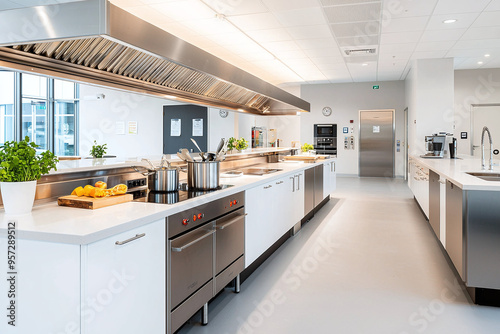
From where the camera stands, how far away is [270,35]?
6234mm

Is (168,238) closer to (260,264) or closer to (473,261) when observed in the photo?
(260,264)

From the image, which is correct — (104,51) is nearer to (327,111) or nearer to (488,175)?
(488,175)

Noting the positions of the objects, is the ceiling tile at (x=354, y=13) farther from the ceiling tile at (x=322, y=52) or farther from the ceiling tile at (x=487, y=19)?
the ceiling tile at (x=322, y=52)

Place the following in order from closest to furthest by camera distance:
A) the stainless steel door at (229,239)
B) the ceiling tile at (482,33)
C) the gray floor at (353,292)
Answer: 1. the gray floor at (353,292)
2. the stainless steel door at (229,239)
3. the ceiling tile at (482,33)

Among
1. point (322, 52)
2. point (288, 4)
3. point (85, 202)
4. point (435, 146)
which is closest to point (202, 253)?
point (85, 202)

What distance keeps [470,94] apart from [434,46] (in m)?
3.15

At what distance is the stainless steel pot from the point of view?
2660 mm

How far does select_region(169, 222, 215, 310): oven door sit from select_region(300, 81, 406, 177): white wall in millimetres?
9935

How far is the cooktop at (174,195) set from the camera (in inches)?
86.6

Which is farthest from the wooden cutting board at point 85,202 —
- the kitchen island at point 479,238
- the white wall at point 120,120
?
the white wall at point 120,120

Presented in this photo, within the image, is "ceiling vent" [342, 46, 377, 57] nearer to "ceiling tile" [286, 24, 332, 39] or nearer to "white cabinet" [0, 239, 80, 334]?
"ceiling tile" [286, 24, 332, 39]

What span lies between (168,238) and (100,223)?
0.42 meters

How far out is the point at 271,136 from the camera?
12875mm

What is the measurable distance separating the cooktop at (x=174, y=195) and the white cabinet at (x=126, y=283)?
0.32 metres
